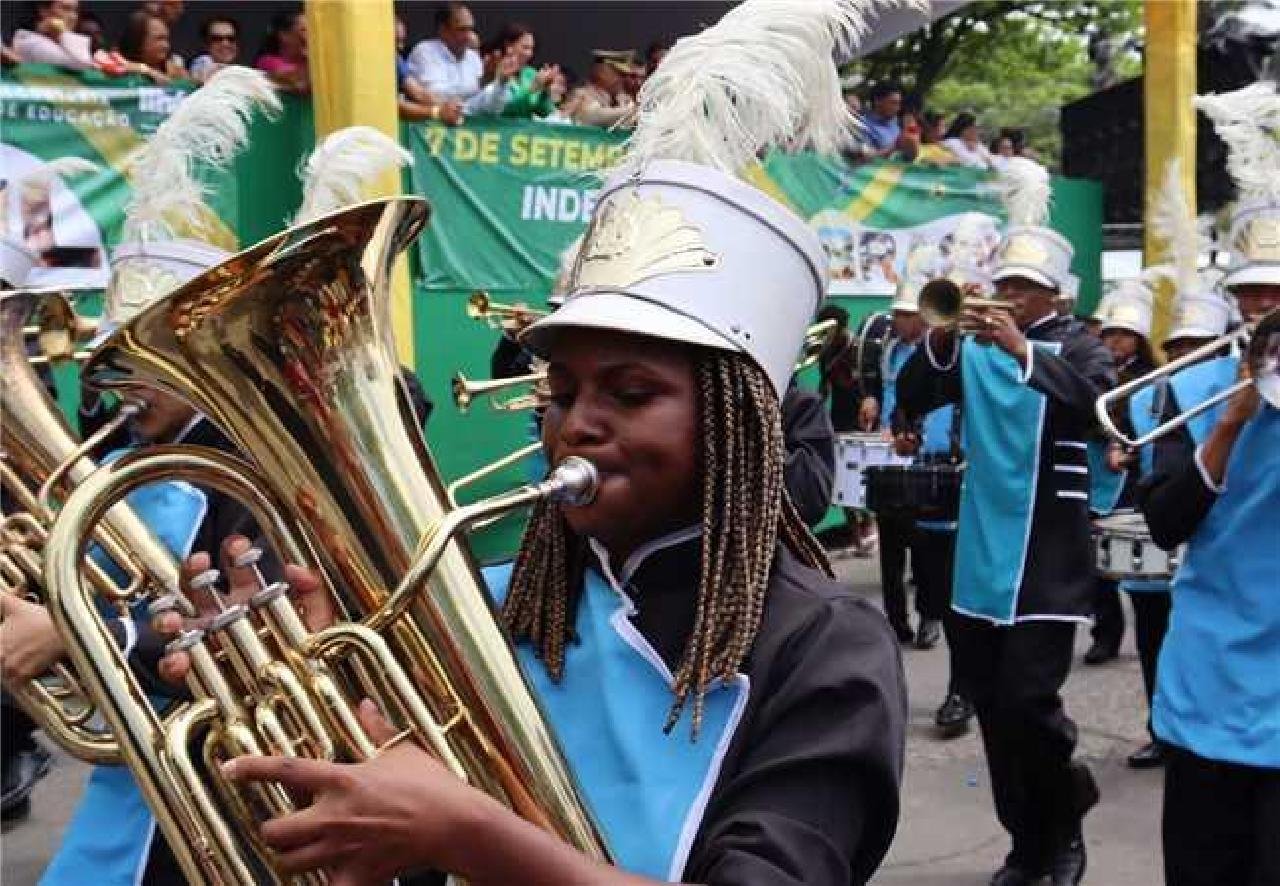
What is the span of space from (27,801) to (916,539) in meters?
4.28

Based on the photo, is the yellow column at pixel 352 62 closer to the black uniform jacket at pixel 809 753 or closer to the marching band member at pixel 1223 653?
the marching band member at pixel 1223 653

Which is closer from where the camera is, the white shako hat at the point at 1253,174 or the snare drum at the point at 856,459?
the white shako hat at the point at 1253,174

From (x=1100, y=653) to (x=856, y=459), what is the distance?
165cm

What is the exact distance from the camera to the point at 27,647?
9.60ft

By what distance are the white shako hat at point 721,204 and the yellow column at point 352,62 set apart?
570 centimetres

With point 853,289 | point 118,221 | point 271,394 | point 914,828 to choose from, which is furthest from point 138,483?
point 853,289

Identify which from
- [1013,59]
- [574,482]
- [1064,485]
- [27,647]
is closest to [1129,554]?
[1064,485]

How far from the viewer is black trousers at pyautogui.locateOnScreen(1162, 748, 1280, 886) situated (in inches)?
135

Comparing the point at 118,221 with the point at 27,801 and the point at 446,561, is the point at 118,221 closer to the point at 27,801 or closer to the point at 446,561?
the point at 27,801

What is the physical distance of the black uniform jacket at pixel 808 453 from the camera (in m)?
4.60

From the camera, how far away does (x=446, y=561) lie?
1.64 metres

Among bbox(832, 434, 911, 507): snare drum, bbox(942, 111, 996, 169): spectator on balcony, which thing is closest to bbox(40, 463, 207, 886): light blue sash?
bbox(832, 434, 911, 507): snare drum

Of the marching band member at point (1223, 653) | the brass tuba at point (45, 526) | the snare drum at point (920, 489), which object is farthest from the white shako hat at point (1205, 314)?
the brass tuba at point (45, 526)

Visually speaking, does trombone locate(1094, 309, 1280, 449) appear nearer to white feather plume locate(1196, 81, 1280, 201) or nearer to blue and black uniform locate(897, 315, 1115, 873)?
white feather plume locate(1196, 81, 1280, 201)
